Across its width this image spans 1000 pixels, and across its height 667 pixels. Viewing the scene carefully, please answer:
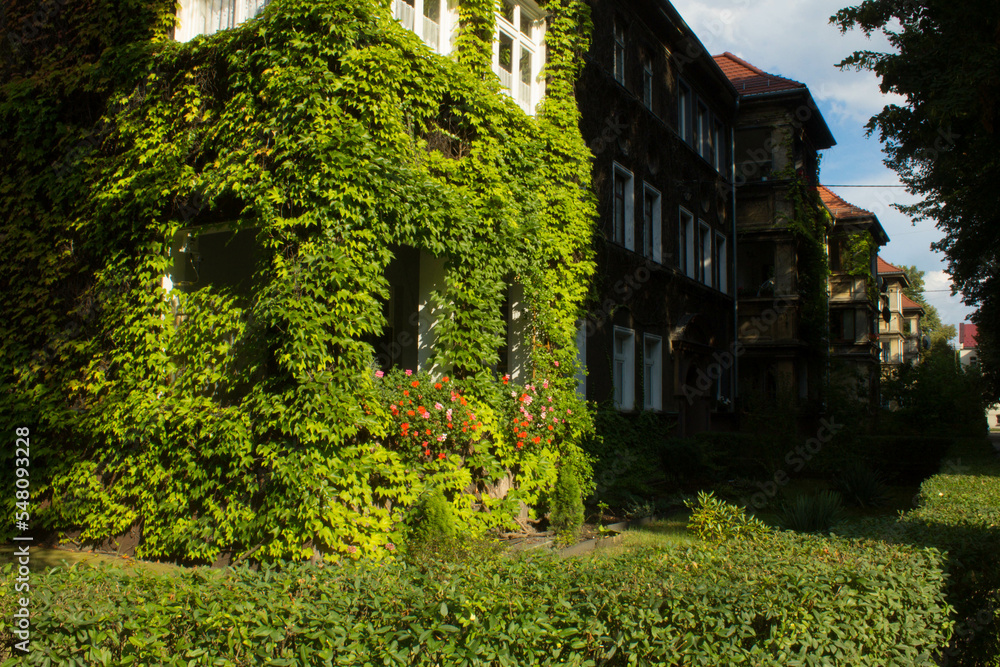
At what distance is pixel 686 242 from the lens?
19594 millimetres

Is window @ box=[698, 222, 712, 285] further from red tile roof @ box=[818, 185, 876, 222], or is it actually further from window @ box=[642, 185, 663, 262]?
red tile roof @ box=[818, 185, 876, 222]

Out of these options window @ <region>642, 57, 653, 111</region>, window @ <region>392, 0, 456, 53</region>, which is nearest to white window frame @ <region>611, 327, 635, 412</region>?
window @ <region>642, 57, 653, 111</region>

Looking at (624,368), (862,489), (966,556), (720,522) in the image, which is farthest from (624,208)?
(966,556)

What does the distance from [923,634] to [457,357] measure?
5755 millimetres

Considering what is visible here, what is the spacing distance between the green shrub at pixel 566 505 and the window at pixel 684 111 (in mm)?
12435

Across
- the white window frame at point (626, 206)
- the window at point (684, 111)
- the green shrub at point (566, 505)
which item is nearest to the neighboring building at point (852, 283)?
the window at point (684, 111)

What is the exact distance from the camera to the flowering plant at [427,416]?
816 cm

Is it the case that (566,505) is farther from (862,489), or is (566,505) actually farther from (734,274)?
(734,274)

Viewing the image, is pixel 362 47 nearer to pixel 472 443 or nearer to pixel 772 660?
pixel 472 443

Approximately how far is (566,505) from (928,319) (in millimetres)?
111090

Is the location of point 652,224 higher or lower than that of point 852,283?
lower

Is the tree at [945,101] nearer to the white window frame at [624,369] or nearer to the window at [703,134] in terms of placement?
the window at [703,134]

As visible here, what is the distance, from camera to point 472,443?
9.03 metres

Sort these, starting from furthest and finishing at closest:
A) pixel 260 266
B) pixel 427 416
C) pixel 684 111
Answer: pixel 684 111, pixel 427 416, pixel 260 266
